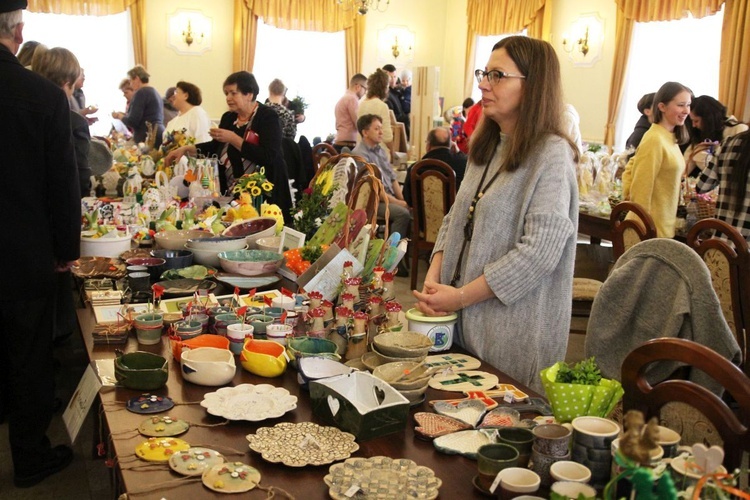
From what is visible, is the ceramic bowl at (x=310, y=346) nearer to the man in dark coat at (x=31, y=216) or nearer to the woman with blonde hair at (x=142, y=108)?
the man in dark coat at (x=31, y=216)

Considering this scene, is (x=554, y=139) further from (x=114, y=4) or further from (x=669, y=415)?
(x=114, y=4)

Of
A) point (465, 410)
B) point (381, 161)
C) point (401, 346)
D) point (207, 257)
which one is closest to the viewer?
point (465, 410)

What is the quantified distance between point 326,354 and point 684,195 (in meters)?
3.38

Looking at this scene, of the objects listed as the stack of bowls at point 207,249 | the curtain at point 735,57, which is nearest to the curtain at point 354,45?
the curtain at point 735,57

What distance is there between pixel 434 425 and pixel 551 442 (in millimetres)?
321

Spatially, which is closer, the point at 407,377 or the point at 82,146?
the point at 407,377

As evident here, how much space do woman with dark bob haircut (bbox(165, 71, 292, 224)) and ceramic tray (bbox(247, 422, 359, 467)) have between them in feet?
9.14

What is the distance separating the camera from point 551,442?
3.86 feet

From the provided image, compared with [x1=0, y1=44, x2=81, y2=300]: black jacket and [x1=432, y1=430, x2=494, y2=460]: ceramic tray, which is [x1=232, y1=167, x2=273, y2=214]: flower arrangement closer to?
[x1=0, y1=44, x2=81, y2=300]: black jacket

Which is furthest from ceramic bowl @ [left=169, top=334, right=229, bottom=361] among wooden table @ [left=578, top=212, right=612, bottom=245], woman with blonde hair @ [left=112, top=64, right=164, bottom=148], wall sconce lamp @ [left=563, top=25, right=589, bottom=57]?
wall sconce lamp @ [left=563, top=25, right=589, bottom=57]

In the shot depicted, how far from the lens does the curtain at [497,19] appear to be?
33.6 ft

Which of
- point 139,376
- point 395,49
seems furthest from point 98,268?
point 395,49

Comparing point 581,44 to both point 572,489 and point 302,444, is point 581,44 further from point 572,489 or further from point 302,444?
point 572,489

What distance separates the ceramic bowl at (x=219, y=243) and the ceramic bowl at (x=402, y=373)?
51.1 inches
